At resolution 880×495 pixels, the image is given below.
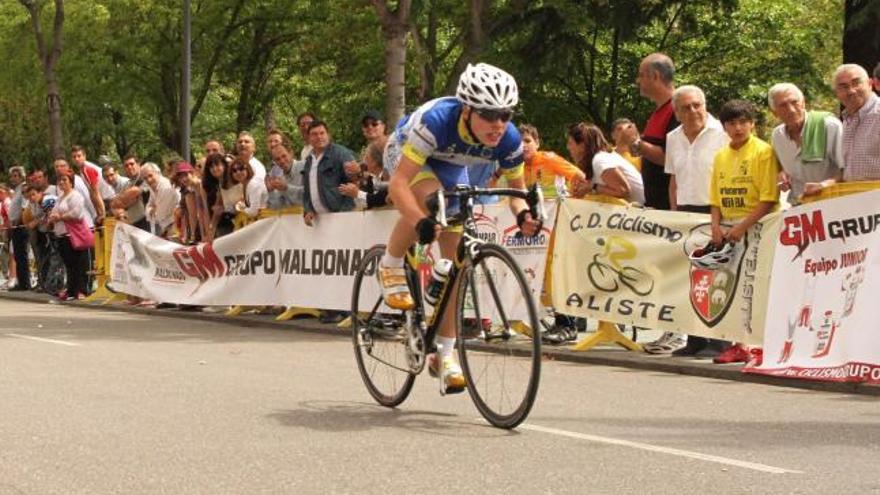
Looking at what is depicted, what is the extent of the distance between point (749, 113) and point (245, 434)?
197 inches

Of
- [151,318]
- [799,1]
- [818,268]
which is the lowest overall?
→ [151,318]

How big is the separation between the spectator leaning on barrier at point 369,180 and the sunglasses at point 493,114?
5.70 metres

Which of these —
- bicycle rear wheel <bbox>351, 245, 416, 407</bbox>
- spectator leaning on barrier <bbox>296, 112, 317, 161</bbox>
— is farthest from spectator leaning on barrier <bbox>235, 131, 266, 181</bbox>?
bicycle rear wheel <bbox>351, 245, 416, 407</bbox>

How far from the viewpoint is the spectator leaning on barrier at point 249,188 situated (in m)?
17.3

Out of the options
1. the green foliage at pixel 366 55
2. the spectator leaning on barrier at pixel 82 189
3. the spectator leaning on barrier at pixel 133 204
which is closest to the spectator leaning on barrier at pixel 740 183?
the green foliage at pixel 366 55

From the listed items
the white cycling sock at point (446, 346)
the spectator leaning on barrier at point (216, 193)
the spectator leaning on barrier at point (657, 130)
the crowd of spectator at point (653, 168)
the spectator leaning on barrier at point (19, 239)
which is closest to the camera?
the white cycling sock at point (446, 346)

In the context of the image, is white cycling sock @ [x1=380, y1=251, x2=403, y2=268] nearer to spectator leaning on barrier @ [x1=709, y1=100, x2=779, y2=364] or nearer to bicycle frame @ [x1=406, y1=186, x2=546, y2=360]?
bicycle frame @ [x1=406, y1=186, x2=546, y2=360]

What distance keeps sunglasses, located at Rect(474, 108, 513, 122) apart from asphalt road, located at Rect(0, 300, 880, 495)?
4.99 ft

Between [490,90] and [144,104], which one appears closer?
[490,90]

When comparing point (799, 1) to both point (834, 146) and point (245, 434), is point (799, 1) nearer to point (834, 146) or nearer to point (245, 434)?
point (834, 146)

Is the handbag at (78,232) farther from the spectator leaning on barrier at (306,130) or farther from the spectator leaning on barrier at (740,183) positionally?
the spectator leaning on barrier at (740,183)

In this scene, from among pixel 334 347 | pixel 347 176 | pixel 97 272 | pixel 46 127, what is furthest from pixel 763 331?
pixel 46 127

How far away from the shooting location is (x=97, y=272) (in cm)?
2161

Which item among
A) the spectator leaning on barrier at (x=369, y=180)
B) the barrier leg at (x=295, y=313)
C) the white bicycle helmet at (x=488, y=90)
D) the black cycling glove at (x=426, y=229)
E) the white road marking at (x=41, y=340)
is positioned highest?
the white bicycle helmet at (x=488, y=90)
